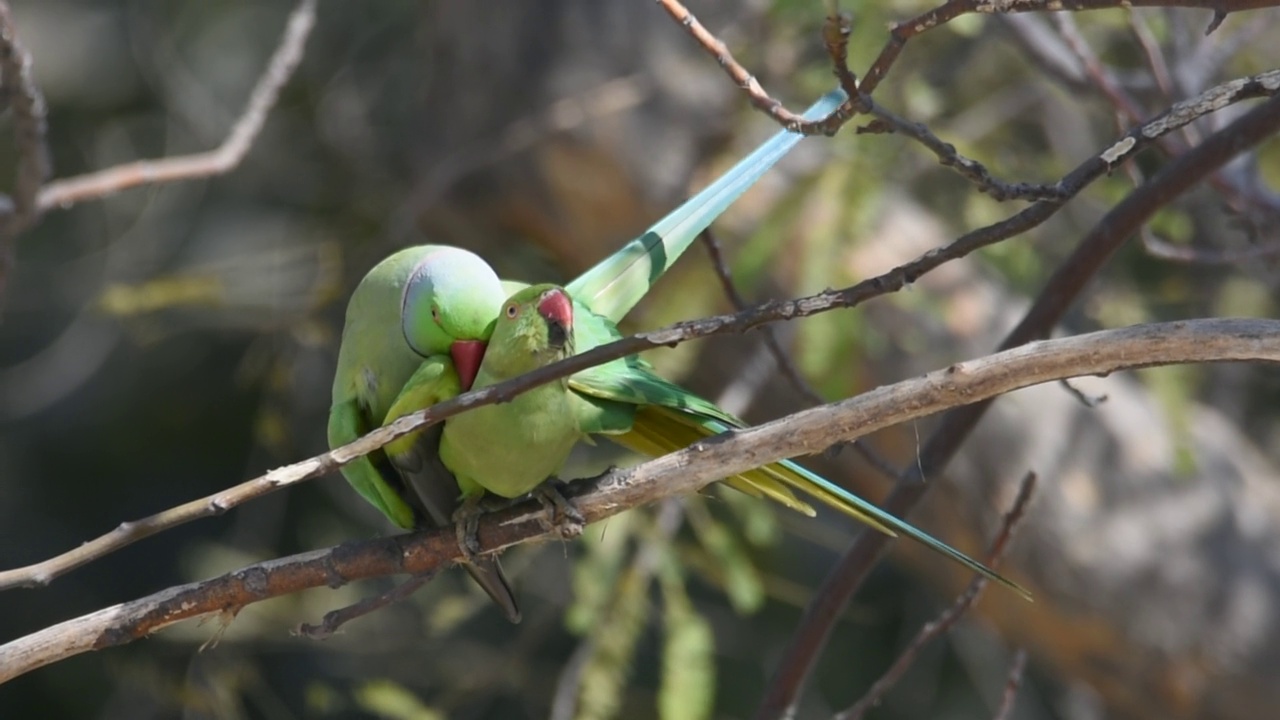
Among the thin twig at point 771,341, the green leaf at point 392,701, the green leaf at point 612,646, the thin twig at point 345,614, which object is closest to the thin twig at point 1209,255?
the thin twig at point 771,341

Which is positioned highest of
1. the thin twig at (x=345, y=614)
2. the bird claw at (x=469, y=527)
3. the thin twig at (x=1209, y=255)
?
the thin twig at (x=1209, y=255)

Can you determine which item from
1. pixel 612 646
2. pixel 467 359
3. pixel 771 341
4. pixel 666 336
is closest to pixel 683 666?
pixel 612 646

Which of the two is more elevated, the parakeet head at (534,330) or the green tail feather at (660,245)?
the green tail feather at (660,245)

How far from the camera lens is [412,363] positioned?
192cm

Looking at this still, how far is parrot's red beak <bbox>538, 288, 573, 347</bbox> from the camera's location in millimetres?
1700

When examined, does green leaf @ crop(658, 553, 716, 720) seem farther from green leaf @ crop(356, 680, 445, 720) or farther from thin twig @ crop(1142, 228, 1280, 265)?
thin twig @ crop(1142, 228, 1280, 265)

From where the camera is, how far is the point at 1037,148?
16.0ft

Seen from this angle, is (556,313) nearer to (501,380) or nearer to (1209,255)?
(501,380)

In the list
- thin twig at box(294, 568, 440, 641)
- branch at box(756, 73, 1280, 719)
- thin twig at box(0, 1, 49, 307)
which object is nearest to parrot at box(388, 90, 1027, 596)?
thin twig at box(294, 568, 440, 641)

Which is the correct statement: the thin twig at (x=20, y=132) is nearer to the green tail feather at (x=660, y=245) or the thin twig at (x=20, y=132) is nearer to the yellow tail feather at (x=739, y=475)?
the green tail feather at (x=660, y=245)

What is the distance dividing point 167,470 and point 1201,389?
386 cm

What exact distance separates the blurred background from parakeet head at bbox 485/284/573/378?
3.94 feet

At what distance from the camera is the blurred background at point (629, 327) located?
3.33 metres

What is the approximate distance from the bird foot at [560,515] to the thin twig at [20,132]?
48.6 inches
